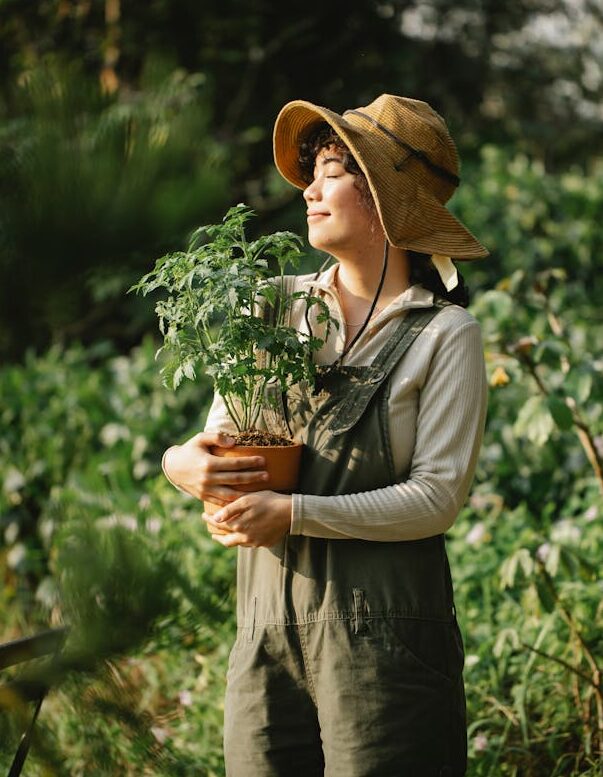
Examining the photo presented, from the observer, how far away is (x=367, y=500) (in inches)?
66.2

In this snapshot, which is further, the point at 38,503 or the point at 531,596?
the point at 38,503

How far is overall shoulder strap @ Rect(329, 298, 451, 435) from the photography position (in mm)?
1731

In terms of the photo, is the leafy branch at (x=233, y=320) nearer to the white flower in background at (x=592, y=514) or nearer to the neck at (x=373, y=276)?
the neck at (x=373, y=276)

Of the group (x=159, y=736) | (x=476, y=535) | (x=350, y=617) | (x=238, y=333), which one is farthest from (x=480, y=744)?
(x=238, y=333)

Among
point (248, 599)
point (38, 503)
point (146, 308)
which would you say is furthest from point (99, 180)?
point (146, 308)

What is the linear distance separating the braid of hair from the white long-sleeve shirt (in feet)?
0.31

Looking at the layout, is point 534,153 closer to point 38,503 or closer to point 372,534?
point 38,503

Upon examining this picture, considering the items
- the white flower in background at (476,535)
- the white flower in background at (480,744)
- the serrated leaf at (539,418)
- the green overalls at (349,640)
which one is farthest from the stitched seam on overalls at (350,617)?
the white flower in background at (476,535)

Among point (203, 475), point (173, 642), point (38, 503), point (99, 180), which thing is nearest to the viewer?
point (99, 180)

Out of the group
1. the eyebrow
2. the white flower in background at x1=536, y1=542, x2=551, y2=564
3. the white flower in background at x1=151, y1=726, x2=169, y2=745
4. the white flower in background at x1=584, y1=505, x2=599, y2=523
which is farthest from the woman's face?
the white flower in background at x1=584, y1=505, x2=599, y2=523

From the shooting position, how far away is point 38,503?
443cm

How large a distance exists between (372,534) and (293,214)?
4218mm

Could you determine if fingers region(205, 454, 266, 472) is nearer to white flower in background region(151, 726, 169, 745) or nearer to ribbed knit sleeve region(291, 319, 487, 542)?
ribbed knit sleeve region(291, 319, 487, 542)

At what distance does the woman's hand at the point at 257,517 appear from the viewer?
1.64 metres
